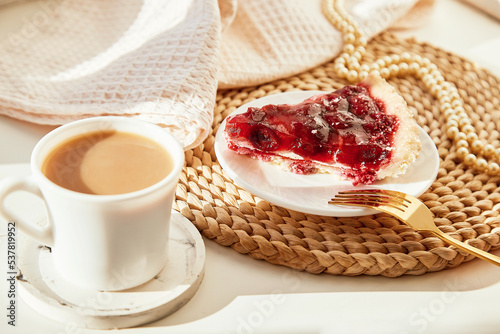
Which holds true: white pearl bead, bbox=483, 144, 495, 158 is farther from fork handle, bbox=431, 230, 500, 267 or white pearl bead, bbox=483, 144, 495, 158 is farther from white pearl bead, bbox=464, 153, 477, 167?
fork handle, bbox=431, 230, 500, 267

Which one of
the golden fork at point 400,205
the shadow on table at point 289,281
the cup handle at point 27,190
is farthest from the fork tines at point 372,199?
the cup handle at point 27,190

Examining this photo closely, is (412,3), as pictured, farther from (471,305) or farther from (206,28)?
(471,305)

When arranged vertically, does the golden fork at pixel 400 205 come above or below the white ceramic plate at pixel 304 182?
above

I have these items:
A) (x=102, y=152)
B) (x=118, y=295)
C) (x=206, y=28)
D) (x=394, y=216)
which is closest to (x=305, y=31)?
(x=206, y=28)

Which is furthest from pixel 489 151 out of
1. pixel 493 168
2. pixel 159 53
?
pixel 159 53

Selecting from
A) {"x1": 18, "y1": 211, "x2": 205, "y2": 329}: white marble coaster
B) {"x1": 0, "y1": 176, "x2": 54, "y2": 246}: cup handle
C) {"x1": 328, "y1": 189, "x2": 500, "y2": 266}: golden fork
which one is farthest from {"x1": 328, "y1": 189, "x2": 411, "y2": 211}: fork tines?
{"x1": 0, "y1": 176, "x2": 54, "y2": 246}: cup handle

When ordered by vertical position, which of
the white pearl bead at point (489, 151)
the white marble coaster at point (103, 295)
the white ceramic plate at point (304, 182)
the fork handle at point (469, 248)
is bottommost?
the white marble coaster at point (103, 295)

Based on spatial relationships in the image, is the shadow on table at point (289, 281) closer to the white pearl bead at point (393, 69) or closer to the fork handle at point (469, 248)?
the fork handle at point (469, 248)

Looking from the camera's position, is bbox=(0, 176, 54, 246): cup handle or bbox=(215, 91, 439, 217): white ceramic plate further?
bbox=(215, 91, 439, 217): white ceramic plate

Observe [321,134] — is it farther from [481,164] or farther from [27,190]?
[27,190]
